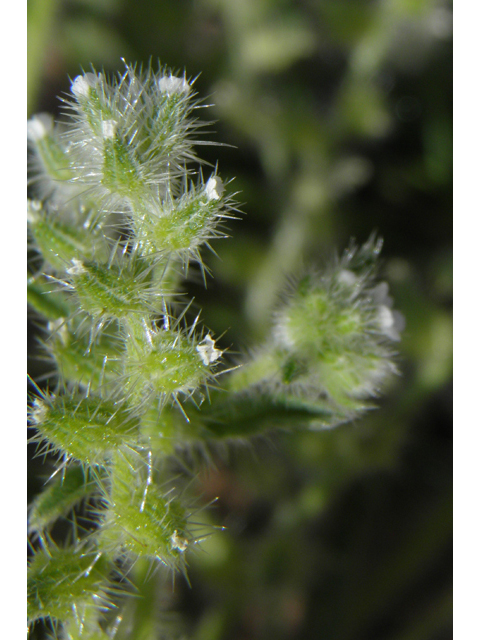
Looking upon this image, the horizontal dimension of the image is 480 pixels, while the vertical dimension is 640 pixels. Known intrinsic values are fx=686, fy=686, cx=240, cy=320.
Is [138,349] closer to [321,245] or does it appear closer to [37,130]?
[37,130]

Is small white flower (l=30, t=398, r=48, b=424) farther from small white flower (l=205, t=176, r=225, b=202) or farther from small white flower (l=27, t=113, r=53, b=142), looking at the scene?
small white flower (l=27, t=113, r=53, b=142)

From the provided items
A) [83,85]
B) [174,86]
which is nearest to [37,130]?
[83,85]

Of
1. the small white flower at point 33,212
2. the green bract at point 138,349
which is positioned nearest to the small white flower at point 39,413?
the green bract at point 138,349

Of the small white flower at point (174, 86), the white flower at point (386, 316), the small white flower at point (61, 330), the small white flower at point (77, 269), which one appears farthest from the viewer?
the white flower at point (386, 316)

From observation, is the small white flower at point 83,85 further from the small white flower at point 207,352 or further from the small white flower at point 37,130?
the small white flower at point 207,352

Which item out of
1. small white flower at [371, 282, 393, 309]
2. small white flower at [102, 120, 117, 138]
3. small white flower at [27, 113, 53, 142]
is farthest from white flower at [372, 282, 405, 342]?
small white flower at [27, 113, 53, 142]

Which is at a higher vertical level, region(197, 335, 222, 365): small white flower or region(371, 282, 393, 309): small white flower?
region(371, 282, 393, 309): small white flower
